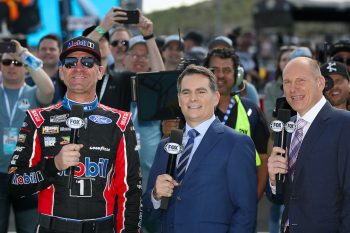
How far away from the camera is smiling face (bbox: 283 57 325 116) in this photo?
505cm

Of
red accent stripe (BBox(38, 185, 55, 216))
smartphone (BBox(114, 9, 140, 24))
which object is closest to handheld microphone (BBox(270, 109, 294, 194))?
red accent stripe (BBox(38, 185, 55, 216))

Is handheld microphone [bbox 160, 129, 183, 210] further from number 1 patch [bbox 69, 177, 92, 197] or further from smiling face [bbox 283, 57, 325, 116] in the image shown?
smiling face [bbox 283, 57, 325, 116]

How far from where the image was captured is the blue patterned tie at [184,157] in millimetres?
5160

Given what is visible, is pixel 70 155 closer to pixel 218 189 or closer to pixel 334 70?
pixel 218 189

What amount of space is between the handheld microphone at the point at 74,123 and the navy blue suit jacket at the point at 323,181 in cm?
146

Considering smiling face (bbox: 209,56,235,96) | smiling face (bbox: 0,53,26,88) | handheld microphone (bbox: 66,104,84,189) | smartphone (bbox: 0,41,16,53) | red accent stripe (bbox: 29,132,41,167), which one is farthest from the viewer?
smiling face (bbox: 0,53,26,88)

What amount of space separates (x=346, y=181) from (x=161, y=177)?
1.19 meters

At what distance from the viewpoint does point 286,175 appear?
5.10 meters

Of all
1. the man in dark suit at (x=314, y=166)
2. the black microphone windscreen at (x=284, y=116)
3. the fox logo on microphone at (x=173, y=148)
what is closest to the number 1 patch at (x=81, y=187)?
the fox logo on microphone at (x=173, y=148)

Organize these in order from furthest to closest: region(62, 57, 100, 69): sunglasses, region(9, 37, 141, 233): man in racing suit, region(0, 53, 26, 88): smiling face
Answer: region(0, 53, 26, 88): smiling face < region(62, 57, 100, 69): sunglasses < region(9, 37, 141, 233): man in racing suit

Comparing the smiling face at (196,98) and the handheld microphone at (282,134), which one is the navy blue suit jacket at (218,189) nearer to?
the smiling face at (196,98)

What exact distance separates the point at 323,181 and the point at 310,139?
30cm

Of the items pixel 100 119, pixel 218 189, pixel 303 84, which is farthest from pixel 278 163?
pixel 100 119

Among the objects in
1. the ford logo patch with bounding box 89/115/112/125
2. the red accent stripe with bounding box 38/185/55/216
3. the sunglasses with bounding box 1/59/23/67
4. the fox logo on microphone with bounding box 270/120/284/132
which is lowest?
the red accent stripe with bounding box 38/185/55/216
